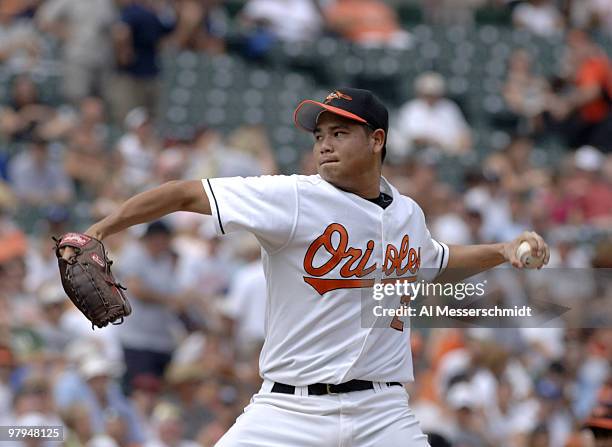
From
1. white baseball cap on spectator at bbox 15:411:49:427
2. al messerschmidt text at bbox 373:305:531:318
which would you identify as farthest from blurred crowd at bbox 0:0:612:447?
al messerschmidt text at bbox 373:305:531:318

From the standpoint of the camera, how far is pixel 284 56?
14.4 metres

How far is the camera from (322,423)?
4637mm

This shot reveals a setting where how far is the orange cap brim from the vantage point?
471cm

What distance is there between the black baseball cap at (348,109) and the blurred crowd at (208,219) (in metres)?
1.61

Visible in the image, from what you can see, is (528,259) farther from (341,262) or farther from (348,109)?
(348,109)

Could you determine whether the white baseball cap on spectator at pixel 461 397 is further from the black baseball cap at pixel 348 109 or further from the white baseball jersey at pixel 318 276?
the black baseball cap at pixel 348 109

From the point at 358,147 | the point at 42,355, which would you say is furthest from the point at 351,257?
the point at 42,355

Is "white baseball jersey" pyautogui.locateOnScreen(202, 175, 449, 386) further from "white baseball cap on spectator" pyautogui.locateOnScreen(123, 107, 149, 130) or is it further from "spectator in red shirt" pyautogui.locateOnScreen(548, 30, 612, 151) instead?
"spectator in red shirt" pyautogui.locateOnScreen(548, 30, 612, 151)

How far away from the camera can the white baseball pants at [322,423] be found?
4.61m

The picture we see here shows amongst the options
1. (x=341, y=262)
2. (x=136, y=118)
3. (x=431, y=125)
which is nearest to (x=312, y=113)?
(x=341, y=262)

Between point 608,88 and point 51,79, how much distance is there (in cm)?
577

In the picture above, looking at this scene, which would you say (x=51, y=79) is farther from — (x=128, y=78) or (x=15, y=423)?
(x=15, y=423)

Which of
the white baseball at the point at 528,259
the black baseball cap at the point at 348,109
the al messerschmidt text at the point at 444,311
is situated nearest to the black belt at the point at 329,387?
the al messerschmidt text at the point at 444,311

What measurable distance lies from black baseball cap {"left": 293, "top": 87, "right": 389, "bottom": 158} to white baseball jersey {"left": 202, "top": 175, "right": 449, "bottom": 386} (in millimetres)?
226
